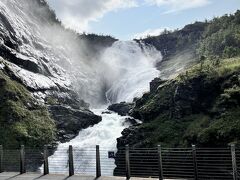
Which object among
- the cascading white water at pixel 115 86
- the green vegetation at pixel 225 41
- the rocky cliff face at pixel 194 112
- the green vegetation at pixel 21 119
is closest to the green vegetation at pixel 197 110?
the rocky cliff face at pixel 194 112

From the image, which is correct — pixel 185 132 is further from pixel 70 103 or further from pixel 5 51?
pixel 5 51

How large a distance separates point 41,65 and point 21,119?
25.2 m

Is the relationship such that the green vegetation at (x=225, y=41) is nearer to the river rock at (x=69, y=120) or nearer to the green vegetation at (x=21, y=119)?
the river rock at (x=69, y=120)

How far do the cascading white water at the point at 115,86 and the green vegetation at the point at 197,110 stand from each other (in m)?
6.50

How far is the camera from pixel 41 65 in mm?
93312

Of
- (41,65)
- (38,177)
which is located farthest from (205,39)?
(38,177)

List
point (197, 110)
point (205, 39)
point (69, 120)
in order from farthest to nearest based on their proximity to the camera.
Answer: point (205, 39)
point (69, 120)
point (197, 110)

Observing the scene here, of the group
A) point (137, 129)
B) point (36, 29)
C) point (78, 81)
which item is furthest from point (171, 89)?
point (36, 29)

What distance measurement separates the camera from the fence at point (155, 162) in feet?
85.8

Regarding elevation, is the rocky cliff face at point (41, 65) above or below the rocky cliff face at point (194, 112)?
above

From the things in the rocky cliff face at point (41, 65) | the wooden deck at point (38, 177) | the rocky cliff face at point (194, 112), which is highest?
the rocky cliff face at point (41, 65)

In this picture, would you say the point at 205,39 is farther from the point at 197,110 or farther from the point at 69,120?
the point at 197,110

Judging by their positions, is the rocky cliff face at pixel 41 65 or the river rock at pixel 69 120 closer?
the river rock at pixel 69 120

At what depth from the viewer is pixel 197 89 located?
66.9 meters
